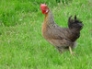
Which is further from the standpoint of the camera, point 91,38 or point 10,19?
point 10,19

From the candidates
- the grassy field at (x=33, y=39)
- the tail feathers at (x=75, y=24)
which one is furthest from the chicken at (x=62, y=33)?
the grassy field at (x=33, y=39)

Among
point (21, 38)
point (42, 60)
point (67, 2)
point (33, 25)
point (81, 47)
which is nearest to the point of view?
point (42, 60)

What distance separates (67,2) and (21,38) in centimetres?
403

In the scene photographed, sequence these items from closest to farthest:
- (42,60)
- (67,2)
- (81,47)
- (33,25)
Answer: (42,60) < (81,47) < (33,25) < (67,2)

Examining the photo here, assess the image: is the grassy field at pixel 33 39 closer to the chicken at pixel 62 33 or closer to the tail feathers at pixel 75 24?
the chicken at pixel 62 33

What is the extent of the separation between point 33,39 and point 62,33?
1537 millimetres

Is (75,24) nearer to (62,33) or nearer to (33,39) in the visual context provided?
(62,33)

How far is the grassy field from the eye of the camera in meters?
8.26

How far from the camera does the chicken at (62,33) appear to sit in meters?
8.52

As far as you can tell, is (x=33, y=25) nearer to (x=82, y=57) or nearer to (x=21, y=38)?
(x=21, y=38)

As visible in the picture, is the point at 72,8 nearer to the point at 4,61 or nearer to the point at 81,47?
the point at 81,47

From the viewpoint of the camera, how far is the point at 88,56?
857cm

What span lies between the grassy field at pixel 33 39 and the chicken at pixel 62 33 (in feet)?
0.74

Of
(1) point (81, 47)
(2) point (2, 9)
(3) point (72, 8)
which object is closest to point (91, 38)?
(1) point (81, 47)
